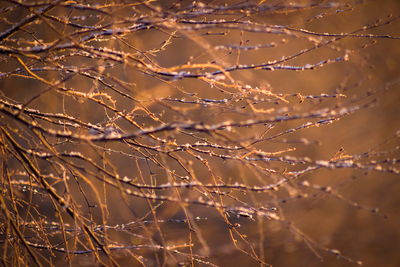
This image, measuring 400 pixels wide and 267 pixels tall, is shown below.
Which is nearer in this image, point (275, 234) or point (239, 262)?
point (239, 262)

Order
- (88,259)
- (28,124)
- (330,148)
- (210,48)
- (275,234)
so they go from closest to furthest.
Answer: (210,48), (28,124), (88,259), (275,234), (330,148)

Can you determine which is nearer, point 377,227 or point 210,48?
point 210,48

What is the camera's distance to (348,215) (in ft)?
20.7

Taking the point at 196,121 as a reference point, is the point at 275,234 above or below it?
below

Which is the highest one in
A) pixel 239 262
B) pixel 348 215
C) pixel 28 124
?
pixel 28 124

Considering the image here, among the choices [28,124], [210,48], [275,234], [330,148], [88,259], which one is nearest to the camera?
[210,48]

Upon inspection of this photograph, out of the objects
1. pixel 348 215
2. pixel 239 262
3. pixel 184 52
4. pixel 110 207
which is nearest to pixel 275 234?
pixel 239 262

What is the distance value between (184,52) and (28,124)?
5562 mm

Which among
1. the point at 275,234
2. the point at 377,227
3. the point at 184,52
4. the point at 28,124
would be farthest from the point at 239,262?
the point at 28,124

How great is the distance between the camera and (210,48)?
4.06 feet

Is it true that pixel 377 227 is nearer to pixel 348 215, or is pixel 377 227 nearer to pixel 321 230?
pixel 348 215

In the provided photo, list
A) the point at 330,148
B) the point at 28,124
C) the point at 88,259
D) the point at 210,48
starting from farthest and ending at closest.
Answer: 1. the point at 330,148
2. the point at 88,259
3. the point at 28,124
4. the point at 210,48

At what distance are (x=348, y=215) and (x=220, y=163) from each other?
2.76m

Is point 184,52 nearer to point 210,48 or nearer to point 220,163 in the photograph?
point 220,163
